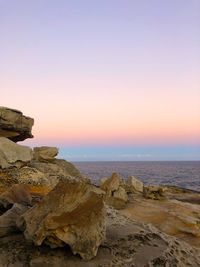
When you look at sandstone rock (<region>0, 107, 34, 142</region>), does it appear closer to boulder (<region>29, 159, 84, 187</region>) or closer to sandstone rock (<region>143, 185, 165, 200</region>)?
boulder (<region>29, 159, 84, 187</region>)

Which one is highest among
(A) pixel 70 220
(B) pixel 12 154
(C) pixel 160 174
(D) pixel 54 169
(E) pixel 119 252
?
(B) pixel 12 154

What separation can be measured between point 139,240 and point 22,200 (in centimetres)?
270

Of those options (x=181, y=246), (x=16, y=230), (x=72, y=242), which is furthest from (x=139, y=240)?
(x=16, y=230)

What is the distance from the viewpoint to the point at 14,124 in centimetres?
2036

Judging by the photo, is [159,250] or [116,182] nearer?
[159,250]

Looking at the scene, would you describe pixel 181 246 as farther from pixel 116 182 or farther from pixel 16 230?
pixel 116 182

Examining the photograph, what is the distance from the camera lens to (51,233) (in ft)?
18.9

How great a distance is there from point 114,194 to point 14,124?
6.73 metres

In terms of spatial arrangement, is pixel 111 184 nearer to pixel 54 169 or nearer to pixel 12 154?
pixel 54 169

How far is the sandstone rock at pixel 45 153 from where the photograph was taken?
2220cm

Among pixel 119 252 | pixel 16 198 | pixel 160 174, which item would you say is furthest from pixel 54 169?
pixel 160 174

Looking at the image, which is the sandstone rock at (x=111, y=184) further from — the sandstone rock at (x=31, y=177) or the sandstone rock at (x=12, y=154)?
the sandstone rock at (x=12, y=154)

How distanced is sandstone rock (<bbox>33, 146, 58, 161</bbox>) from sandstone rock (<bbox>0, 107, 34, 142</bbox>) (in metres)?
1.38

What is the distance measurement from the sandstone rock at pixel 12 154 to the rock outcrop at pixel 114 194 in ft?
13.8
